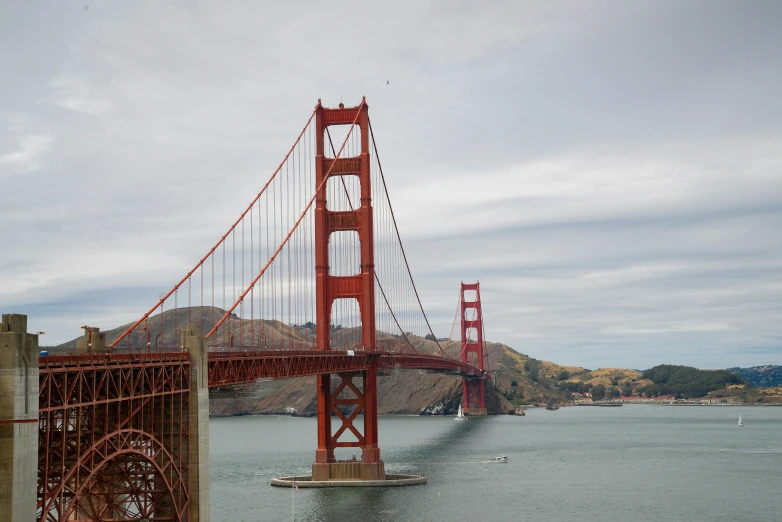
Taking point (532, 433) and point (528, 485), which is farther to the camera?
point (532, 433)

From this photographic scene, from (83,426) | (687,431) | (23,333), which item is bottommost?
(687,431)

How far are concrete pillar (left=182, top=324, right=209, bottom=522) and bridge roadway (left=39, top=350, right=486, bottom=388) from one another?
1.83 feet

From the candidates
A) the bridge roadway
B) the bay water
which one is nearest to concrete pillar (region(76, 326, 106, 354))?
the bridge roadway

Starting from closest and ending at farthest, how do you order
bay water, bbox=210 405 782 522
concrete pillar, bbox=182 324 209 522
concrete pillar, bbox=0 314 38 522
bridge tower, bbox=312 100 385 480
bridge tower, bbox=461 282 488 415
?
concrete pillar, bbox=0 314 38 522
concrete pillar, bbox=182 324 209 522
bay water, bbox=210 405 782 522
bridge tower, bbox=312 100 385 480
bridge tower, bbox=461 282 488 415

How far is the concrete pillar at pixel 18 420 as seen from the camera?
2330cm

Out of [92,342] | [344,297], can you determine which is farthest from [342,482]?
[92,342]

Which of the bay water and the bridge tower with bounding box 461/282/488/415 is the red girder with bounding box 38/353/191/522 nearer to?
the bay water

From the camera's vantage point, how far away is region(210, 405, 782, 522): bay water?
177 feet

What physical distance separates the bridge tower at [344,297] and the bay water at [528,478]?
10.2 feet

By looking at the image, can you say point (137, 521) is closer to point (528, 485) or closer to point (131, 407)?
point (131, 407)

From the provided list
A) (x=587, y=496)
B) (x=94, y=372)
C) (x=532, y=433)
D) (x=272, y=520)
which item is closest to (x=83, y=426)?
(x=94, y=372)

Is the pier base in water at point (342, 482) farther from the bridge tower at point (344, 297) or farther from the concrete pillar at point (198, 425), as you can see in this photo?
the concrete pillar at point (198, 425)

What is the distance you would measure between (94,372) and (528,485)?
4475 cm

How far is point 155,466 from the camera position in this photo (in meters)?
34.2
